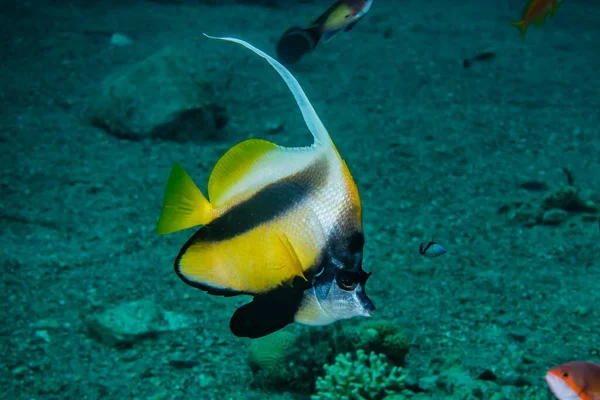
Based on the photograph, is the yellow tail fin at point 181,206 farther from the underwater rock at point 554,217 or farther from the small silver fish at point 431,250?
the underwater rock at point 554,217

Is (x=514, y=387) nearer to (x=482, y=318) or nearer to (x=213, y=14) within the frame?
(x=482, y=318)

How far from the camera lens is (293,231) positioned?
1177 mm

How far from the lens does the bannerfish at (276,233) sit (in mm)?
1154

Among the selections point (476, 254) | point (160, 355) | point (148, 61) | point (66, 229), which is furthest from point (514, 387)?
point (148, 61)

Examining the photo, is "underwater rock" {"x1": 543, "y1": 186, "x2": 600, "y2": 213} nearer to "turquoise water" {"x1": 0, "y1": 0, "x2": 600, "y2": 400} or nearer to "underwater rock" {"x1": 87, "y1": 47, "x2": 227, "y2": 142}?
"turquoise water" {"x1": 0, "y1": 0, "x2": 600, "y2": 400}

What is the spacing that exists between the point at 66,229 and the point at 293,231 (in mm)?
4960

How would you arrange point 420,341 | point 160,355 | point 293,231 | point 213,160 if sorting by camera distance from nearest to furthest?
point 293,231 < point 160,355 < point 420,341 < point 213,160

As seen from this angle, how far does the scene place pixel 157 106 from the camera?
24.7 feet

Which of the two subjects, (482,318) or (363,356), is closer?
(363,356)

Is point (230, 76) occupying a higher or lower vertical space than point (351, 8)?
lower

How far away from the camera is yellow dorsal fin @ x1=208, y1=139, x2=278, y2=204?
1205 mm

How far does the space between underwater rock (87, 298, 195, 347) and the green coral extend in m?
1.38

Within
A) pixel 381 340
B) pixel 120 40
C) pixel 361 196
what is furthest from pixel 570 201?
pixel 120 40

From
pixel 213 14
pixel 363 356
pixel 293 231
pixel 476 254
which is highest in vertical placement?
pixel 293 231
